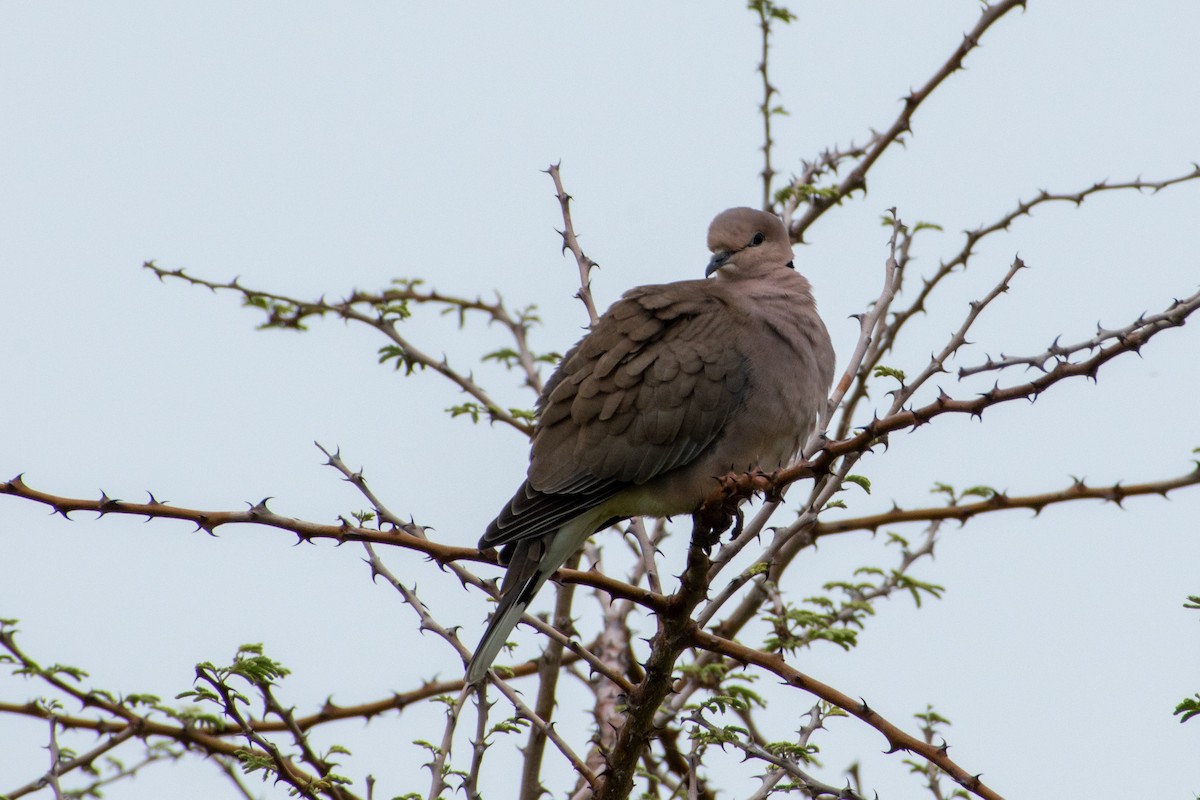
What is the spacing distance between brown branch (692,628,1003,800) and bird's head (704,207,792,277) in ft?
8.11

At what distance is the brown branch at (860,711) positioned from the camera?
269cm

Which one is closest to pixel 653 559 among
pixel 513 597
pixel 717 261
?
pixel 513 597

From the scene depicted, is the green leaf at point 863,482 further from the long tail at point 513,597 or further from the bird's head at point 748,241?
the bird's head at point 748,241

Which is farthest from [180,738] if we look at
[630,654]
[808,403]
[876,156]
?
[876,156]

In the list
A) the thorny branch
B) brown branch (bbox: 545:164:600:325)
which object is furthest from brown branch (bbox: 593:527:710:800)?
brown branch (bbox: 545:164:600:325)

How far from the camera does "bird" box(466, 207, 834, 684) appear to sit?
4332 mm

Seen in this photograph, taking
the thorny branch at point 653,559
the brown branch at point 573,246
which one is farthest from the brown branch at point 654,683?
the brown branch at point 573,246

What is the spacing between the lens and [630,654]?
4.55m

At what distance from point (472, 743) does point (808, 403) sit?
1.96m

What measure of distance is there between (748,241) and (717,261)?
164 millimetres

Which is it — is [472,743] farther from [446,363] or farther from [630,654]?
[446,363]

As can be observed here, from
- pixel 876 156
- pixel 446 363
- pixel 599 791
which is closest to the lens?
pixel 599 791

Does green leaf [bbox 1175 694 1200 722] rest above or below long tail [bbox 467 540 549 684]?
below

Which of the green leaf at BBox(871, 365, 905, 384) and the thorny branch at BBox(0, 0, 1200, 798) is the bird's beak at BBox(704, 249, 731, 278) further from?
the green leaf at BBox(871, 365, 905, 384)
